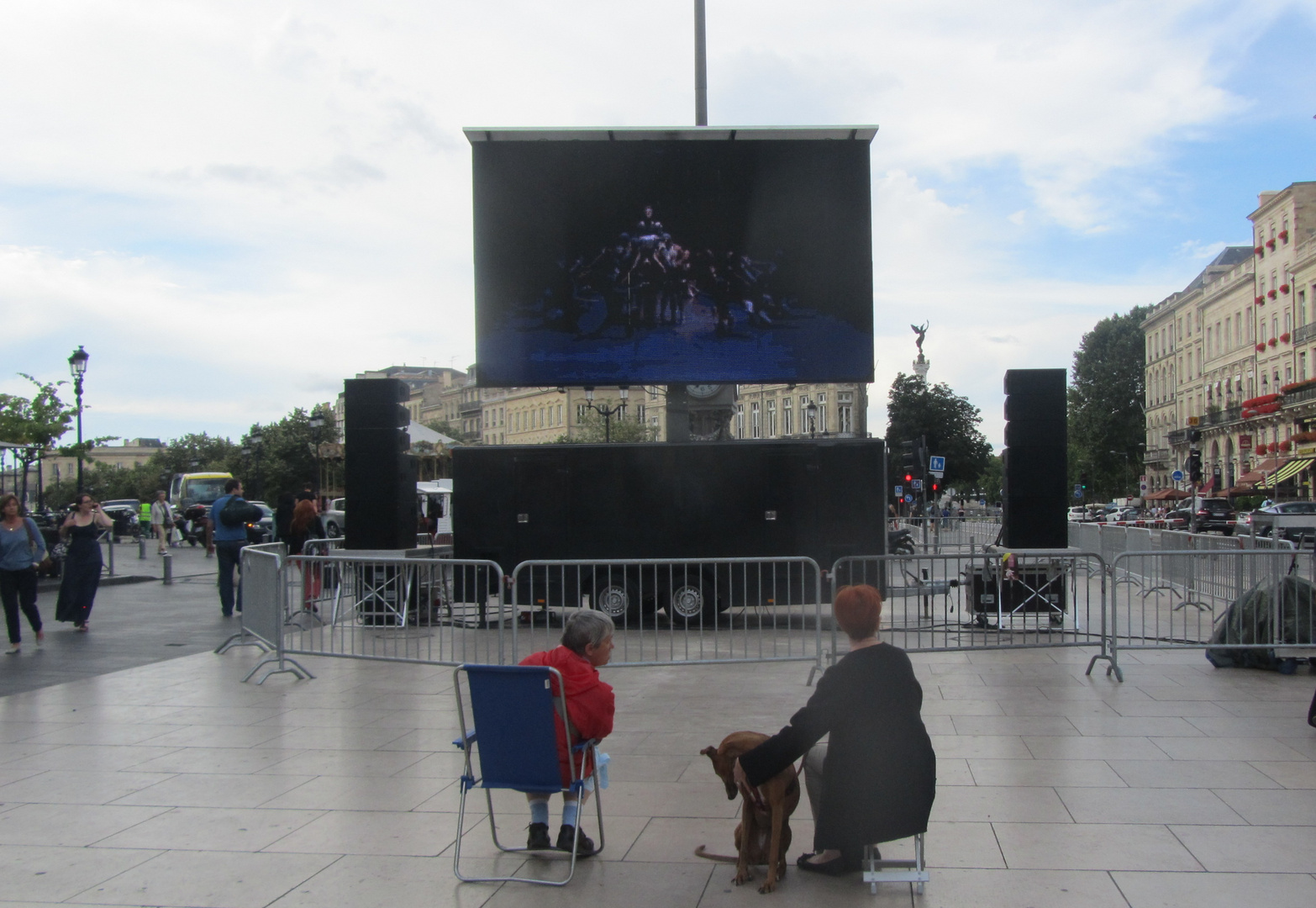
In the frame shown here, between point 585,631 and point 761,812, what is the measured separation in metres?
1.11

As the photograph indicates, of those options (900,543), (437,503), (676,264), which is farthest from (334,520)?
(676,264)

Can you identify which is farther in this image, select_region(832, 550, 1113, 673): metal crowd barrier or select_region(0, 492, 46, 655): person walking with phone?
select_region(0, 492, 46, 655): person walking with phone

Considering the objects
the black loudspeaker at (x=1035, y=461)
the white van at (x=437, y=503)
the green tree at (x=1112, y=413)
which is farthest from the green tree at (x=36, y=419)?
the green tree at (x=1112, y=413)

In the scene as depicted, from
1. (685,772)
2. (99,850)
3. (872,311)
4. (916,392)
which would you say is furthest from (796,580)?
(916,392)

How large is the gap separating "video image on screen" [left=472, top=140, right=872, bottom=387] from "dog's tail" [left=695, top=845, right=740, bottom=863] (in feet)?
33.2

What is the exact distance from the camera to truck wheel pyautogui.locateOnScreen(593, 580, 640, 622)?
13680mm

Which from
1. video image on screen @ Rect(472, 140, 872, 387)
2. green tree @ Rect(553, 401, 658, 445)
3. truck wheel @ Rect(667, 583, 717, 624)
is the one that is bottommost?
truck wheel @ Rect(667, 583, 717, 624)

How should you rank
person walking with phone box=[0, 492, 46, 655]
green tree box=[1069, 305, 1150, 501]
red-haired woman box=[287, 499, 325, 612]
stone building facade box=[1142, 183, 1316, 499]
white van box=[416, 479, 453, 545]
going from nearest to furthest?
person walking with phone box=[0, 492, 46, 655], red-haired woman box=[287, 499, 325, 612], white van box=[416, 479, 453, 545], stone building facade box=[1142, 183, 1316, 499], green tree box=[1069, 305, 1150, 501]

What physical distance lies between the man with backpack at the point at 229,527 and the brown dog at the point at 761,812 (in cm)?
1119

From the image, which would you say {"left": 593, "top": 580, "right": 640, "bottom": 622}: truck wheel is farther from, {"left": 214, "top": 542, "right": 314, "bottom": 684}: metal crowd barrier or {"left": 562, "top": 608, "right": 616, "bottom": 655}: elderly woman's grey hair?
{"left": 562, "top": 608, "right": 616, "bottom": 655}: elderly woman's grey hair

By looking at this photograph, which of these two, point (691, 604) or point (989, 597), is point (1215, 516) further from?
point (691, 604)

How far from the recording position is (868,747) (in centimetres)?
456

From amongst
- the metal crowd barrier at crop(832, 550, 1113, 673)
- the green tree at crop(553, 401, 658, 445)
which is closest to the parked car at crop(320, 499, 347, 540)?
the metal crowd barrier at crop(832, 550, 1113, 673)

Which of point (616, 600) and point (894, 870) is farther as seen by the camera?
point (616, 600)
